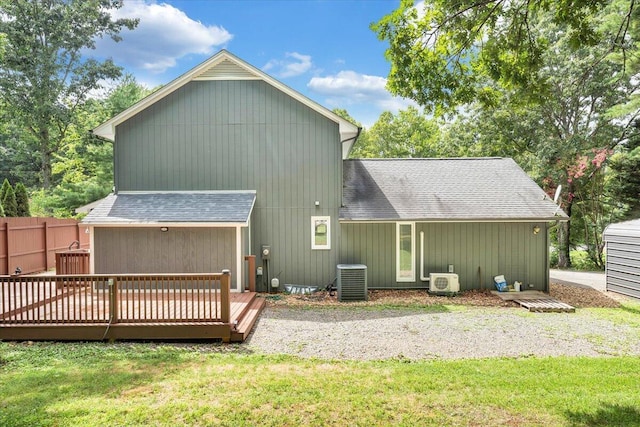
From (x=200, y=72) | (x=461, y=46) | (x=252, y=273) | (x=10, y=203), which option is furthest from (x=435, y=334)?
(x=10, y=203)

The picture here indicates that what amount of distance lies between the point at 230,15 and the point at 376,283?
11.6 meters

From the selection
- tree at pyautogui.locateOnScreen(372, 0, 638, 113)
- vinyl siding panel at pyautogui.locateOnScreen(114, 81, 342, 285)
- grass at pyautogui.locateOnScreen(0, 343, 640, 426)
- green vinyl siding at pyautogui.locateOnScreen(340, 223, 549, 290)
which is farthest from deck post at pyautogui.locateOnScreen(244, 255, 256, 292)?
tree at pyautogui.locateOnScreen(372, 0, 638, 113)

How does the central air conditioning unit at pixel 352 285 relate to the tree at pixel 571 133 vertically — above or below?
below

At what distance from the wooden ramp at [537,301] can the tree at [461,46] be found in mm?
5445

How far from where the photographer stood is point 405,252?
11.0m

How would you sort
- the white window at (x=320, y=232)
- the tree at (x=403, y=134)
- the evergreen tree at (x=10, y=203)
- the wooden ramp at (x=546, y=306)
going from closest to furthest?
the wooden ramp at (x=546, y=306)
the white window at (x=320, y=232)
the evergreen tree at (x=10, y=203)
the tree at (x=403, y=134)

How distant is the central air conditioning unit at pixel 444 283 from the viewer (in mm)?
10453

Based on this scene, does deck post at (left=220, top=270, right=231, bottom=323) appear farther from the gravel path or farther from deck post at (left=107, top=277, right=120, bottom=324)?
deck post at (left=107, top=277, right=120, bottom=324)

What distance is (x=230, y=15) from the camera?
13938mm

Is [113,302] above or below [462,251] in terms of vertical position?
below

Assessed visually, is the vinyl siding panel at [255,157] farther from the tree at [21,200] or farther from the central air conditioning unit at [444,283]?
the tree at [21,200]

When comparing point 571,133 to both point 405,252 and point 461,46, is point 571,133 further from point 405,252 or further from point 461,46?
point 461,46

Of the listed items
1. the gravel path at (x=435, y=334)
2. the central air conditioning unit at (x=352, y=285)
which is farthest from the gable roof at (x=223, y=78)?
the gravel path at (x=435, y=334)

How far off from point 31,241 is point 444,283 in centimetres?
1480
